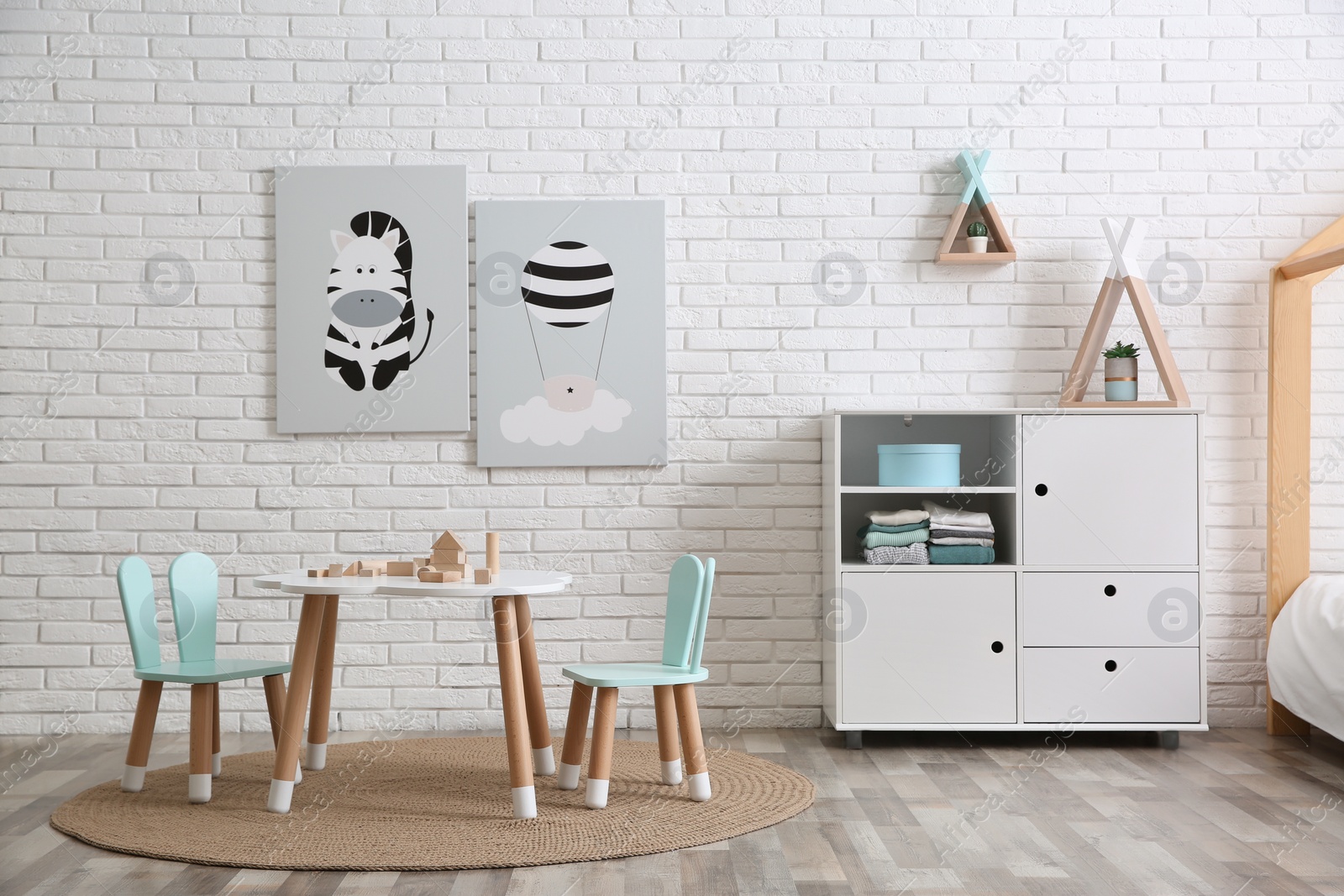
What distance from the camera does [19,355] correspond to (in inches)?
140

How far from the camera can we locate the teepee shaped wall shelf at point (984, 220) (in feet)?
11.6

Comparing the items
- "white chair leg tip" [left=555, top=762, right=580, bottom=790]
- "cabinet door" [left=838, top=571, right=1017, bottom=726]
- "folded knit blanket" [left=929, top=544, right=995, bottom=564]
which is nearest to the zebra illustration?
"white chair leg tip" [left=555, top=762, right=580, bottom=790]

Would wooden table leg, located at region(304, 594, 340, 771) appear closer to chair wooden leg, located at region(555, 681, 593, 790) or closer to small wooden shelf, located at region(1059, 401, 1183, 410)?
chair wooden leg, located at region(555, 681, 593, 790)

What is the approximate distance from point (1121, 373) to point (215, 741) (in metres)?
3.03

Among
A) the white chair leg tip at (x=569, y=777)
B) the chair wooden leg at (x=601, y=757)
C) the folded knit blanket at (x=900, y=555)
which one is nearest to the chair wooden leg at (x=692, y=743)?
the chair wooden leg at (x=601, y=757)

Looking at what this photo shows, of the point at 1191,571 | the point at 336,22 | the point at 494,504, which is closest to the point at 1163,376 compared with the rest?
the point at 1191,571

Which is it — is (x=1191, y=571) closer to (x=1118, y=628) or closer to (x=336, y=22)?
(x=1118, y=628)

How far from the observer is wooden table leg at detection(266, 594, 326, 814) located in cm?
256

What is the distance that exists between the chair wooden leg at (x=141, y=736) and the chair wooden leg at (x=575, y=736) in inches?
43.0

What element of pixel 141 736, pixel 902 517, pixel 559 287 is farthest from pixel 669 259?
pixel 141 736

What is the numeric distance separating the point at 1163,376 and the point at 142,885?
3180 mm

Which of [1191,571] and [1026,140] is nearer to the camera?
[1191,571]

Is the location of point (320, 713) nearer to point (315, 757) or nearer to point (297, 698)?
point (315, 757)

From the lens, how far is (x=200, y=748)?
266 cm
